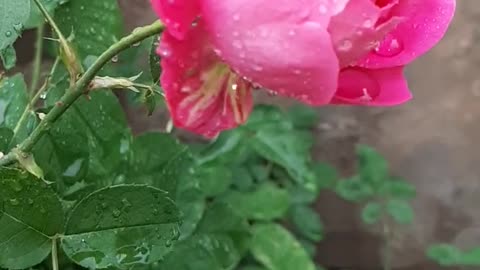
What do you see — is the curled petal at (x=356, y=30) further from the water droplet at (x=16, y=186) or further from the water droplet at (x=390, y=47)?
the water droplet at (x=16, y=186)

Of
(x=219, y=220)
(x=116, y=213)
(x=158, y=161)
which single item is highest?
(x=116, y=213)

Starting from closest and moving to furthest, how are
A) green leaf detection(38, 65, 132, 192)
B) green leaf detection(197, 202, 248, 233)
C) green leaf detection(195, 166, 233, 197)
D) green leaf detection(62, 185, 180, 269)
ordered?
1. green leaf detection(62, 185, 180, 269)
2. green leaf detection(38, 65, 132, 192)
3. green leaf detection(197, 202, 248, 233)
4. green leaf detection(195, 166, 233, 197)

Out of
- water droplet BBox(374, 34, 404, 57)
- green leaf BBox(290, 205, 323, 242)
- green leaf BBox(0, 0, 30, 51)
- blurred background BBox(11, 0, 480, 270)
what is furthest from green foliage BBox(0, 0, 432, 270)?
blurred background BBox(11, 0, 480, 270)

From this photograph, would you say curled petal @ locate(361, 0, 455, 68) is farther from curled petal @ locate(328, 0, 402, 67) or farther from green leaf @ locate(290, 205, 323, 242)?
green leaf @ locate(290, 205, 323, 242)

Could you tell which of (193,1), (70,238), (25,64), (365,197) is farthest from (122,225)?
(365,197)

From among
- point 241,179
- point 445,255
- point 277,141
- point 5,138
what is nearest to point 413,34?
point 5,138

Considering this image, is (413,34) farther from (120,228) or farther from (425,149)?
(425,149)

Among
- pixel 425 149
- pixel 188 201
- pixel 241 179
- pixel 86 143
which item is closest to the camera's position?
pixel 86 143
